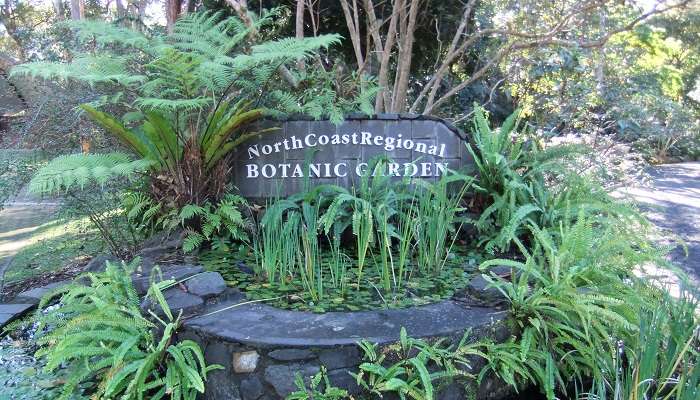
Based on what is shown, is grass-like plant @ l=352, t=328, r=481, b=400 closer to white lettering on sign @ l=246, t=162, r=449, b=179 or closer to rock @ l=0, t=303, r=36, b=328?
white lettering on sign @ l=246, t=162, r=449, b=179

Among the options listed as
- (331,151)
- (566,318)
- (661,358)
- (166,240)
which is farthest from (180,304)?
(661,358)

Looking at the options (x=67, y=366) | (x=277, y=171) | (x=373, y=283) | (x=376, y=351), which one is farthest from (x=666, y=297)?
(x=67, y=366)

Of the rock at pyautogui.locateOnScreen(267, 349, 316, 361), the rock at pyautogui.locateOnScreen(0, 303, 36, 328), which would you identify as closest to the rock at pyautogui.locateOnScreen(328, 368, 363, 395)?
the rock at pyautogui.locateOnScreen(267, 349, 316, 361)

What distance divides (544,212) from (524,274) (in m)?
1.30

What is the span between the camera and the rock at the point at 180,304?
2.86 metres

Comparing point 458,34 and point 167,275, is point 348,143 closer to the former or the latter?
point 167,275

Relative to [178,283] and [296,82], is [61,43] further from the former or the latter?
[178,283]

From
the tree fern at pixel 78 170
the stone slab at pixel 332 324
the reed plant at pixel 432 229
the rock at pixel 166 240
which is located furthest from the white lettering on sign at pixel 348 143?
the stone slab at pixel 332 324

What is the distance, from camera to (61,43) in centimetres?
546

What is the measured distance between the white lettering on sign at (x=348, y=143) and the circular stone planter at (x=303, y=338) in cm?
167

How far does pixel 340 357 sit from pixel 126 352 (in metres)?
0.99

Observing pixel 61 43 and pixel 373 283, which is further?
pixel 61 43

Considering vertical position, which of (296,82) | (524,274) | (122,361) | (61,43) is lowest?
(122,361)

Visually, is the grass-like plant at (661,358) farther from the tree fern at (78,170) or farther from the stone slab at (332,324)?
the tree fern at (78,170)
